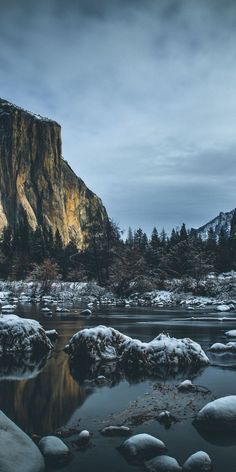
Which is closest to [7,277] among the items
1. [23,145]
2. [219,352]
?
[219,352]

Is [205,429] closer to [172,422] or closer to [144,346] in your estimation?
[172,422]

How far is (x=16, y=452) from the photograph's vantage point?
677 centimetres

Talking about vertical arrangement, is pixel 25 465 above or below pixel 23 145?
below

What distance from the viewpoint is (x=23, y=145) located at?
17512 centimetres

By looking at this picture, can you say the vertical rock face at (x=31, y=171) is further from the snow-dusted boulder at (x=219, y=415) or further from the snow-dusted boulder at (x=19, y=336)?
the snow-dusted boulder at (x=219, y=415)

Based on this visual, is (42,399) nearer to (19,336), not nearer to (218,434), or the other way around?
(218,434)

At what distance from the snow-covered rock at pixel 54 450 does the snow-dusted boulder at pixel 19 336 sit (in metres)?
10.3

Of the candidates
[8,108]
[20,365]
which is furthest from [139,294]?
[8,108]

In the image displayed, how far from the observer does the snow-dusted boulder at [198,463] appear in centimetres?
672

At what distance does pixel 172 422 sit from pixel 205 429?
2.46ft

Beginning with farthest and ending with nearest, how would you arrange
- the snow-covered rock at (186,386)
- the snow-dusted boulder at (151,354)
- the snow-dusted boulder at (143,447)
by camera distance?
the snow-dusted boulder at (151,354)
the snow-covered rock at (186,386)
the snow-dusted boulder at (143,447)

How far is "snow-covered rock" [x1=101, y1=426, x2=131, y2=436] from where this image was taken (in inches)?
330

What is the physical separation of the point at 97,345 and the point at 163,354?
264 cm

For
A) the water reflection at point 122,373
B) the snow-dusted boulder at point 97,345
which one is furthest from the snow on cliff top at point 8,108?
the water reflection at point 122,373
